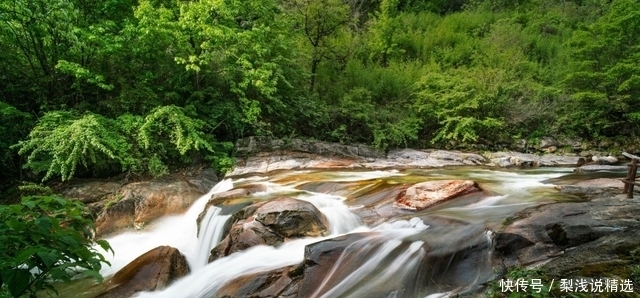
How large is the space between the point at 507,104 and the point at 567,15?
1581 cm

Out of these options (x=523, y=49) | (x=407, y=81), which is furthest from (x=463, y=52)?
(x=407, y=81)

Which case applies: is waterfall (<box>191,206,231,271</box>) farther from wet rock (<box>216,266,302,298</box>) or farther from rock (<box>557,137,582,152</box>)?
rock (<box>557,137,582,152</box>)

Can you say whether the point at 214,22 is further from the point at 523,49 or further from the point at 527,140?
the point at 523,49

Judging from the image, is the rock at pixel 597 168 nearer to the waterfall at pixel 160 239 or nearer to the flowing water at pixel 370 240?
the flowing water at pixel 370 240

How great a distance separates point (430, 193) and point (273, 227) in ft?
10.8

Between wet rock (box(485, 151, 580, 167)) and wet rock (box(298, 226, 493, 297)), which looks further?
wet rock (box(485, 151, 580, 167))

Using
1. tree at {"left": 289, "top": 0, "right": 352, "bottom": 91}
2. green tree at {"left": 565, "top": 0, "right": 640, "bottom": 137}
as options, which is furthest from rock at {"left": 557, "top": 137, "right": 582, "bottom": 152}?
tree at {"left": 289, "top": 0, "right": 352, "bottom": 91}

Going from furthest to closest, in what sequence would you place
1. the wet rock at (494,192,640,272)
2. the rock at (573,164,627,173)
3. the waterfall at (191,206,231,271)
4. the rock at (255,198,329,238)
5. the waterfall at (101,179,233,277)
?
the rock at (573,164,627,173), the waterfall at (101,179,233,277), the waterfall at (191,206,231,271), the rock at (255,198,329,238), the wet rock at (494,192,640,272)

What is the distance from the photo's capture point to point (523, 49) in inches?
776

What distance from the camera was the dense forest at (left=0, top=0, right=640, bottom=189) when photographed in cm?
906

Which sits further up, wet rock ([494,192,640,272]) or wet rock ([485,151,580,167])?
wet rock ([494,192,640,272])

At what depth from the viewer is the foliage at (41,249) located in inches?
62.5

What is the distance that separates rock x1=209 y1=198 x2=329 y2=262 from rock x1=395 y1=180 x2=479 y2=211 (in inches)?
71.0

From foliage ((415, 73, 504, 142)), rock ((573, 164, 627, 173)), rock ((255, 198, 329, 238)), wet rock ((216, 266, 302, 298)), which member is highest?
foliage ((415, 73, 504, 142))
